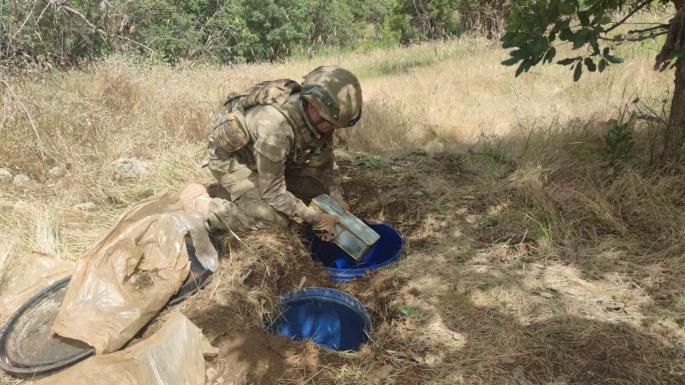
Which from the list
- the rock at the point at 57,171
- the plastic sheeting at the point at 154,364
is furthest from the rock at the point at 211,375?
the rock at the point at 57,171

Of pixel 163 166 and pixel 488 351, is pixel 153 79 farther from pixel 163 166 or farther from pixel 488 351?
pixel 488 351

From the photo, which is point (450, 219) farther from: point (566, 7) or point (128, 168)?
point (128, 168)

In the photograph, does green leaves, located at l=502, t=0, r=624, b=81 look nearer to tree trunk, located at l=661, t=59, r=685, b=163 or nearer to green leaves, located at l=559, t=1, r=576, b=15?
green leaves, located at l=559, t=1, r=576, b=15

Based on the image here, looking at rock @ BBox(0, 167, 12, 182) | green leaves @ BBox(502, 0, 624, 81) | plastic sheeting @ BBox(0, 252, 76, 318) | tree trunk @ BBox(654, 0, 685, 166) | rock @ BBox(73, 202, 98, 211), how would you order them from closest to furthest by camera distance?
green leaves @ BBox(502, 0, 624, 81) → plastic sheeting @ BBox(0, 252, 76, 318) → tree trunk @ BBox(654, 0, 685, 166) → rock @ BBox(73, 202, 98, 211) → rock @ BBox(0, 167, 12, 182)

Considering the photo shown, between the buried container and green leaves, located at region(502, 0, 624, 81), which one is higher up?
green leaves, located at region(502, 0, 624, 81)

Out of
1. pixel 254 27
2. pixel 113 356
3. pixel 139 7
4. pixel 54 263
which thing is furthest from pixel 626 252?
pixel 254 27

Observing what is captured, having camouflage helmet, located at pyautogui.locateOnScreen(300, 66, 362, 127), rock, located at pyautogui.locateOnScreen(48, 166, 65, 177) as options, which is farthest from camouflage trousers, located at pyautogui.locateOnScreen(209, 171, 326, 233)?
rock, located at pyautogui.locateOnScreen(48, 166, 65, 177)

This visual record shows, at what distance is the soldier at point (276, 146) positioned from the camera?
2404 millimetres

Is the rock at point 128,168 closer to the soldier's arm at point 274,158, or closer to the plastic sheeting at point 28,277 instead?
the plastic sheeting at point 28,277

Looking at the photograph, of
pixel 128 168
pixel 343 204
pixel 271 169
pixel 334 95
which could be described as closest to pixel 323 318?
pixel 343 204

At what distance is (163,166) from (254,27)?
1695 cm

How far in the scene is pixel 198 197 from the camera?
305 centimetres

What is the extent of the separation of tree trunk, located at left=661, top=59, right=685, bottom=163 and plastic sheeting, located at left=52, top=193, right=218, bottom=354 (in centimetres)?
305

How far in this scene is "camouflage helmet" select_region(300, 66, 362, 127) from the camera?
2.35 m
